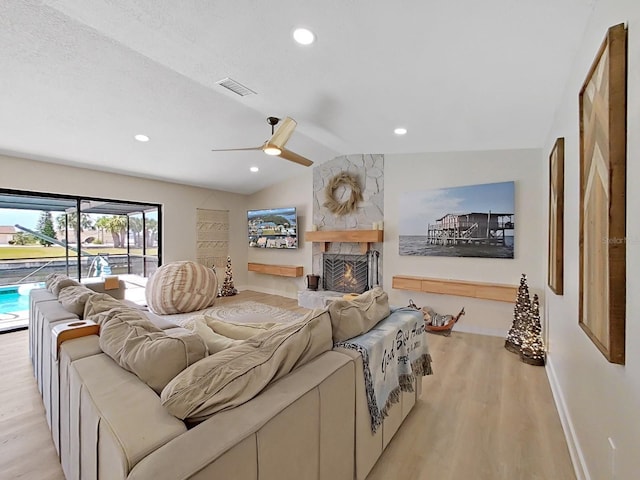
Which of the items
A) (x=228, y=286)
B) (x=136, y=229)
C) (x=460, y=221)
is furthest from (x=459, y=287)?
(x=136, y=229)

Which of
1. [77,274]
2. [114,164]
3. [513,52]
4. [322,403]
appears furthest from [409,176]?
[77,274]

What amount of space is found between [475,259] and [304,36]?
358cm

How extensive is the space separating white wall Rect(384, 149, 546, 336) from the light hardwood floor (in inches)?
45.1

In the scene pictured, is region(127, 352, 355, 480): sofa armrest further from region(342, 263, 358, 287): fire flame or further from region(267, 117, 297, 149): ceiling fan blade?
region(342, 263, 358, 287): fire flame

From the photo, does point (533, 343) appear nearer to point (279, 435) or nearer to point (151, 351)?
point (279, 435)

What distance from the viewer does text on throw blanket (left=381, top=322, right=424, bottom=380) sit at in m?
1.80

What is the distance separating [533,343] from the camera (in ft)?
10.7

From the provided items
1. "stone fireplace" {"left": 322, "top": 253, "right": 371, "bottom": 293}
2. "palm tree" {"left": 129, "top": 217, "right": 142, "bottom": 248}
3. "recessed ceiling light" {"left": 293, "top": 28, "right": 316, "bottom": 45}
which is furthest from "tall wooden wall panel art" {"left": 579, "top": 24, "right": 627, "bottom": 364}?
"palm tree" {"left": 129, "top": 217, "right": 142, "bottom": 248}

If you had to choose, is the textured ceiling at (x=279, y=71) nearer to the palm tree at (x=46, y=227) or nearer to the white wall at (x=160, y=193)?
the white wall at (x=160, y=193)

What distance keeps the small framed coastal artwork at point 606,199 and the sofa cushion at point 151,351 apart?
1.63 m

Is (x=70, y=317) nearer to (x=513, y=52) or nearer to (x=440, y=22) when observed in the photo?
(x=440, y=22)

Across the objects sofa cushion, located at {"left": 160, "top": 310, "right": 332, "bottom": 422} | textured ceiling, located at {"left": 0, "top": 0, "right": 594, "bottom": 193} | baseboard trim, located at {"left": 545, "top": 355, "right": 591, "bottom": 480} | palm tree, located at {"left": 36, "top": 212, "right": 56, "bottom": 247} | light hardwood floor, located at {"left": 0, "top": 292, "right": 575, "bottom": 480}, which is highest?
textured ceiling, located at {"left": 0, "top": 0, "right": 594, "bottom": 193}

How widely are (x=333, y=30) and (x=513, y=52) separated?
1.21m

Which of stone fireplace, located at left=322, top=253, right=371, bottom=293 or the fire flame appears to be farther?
the fire flame
